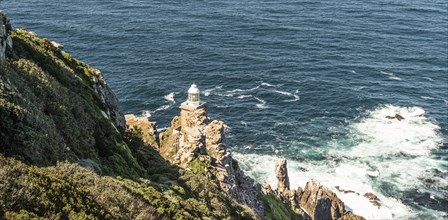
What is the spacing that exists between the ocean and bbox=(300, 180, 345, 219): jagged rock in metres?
4.46

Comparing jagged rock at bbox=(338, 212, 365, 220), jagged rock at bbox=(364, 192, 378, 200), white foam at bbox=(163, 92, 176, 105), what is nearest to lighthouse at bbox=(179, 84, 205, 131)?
jagged rock at bbox=(338, 212, 365, 220)

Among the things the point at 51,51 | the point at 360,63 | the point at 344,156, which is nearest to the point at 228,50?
the point at 360,63

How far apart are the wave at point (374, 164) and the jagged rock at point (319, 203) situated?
4117 millimetres

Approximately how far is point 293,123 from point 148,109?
3119cm

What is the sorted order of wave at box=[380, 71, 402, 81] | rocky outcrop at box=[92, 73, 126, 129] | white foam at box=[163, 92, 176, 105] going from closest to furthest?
rocky outcrop at box=[92, 73, 126, 129]
white foam at box=[163, 92, 176, 105]
wave at box=[380, 71, 402, 81]

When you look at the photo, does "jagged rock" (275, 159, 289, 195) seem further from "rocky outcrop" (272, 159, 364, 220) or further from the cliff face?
the cliff face

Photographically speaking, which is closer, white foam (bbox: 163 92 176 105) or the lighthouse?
the lighthouse

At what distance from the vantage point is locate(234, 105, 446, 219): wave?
69250 millimetres

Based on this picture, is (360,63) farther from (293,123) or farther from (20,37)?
(20,37)

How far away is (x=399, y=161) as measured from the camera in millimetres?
79562

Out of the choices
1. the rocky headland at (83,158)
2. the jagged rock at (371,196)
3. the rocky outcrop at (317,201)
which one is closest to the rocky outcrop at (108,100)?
the rocky headland at (83,158)

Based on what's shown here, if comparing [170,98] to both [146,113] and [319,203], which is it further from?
[319,203]

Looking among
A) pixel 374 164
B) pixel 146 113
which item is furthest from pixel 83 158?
pixel 146 113

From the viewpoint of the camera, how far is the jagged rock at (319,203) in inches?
2516
